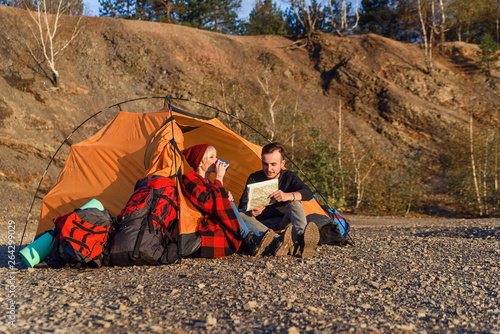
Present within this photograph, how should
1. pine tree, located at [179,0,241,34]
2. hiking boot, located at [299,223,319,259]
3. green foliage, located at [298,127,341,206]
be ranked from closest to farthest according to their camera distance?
hiking boot, located at [299,223,319,259] → green foliage, located at [298,127,341,206] → pine tree, located at [179,0,241,34]

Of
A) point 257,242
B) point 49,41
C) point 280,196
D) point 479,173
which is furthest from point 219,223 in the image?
point 49,41

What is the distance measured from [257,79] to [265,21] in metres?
9.51

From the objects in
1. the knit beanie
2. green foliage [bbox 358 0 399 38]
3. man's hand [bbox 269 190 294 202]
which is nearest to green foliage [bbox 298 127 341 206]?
the knit beanie

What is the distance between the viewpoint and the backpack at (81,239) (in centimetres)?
424

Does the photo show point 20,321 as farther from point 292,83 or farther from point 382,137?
point 292,83

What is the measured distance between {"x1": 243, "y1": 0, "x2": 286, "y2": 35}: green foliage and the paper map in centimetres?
2506

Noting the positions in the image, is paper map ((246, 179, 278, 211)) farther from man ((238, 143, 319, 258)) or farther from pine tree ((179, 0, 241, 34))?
pine tree ((179, 0, 241, 34))

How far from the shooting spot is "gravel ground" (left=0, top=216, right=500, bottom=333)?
2.76 metres

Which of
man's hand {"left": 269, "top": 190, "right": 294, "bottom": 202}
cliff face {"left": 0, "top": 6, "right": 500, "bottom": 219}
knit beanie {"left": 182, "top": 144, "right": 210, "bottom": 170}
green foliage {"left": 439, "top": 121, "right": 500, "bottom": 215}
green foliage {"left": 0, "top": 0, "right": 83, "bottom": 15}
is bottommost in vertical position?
green foliage {"left": 439, "top": 121, "right": 500, "bottom": 215}

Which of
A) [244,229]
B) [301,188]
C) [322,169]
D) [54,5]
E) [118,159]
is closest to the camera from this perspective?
[244,229]

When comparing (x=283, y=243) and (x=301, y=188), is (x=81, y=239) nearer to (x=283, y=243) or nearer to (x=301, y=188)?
(x=283, y=243)

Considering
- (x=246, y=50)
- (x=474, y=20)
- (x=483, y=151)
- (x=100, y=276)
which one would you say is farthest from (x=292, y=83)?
(x=100, y=276)

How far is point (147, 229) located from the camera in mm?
4496

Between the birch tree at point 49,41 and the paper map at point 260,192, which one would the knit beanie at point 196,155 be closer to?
the paper map at point 260,192
